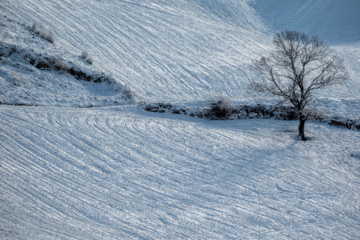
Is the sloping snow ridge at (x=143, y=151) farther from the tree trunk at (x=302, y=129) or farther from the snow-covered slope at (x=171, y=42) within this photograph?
the tree trunk at (x=302, y=129)

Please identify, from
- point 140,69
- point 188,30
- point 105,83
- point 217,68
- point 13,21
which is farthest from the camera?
point 188,30

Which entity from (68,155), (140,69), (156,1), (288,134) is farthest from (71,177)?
(156,1)

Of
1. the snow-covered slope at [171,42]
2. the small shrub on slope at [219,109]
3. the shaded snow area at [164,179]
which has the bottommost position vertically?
the shaded snow area at [164,179]

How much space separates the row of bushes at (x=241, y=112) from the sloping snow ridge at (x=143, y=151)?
0.70m

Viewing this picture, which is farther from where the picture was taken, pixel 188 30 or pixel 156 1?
pixel 156 1

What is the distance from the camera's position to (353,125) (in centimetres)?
1900

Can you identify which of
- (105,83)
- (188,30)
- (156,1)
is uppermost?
(156,1)

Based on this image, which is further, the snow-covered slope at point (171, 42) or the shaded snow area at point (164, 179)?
the snow-covered slope at point (171, 42)

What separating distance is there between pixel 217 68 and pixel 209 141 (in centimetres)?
1456

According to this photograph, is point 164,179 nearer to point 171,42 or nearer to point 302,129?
point 302,129

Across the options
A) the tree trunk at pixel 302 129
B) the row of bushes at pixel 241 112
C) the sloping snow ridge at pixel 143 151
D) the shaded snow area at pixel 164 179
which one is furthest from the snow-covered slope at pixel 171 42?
the shaded snow area at pixel 164 179

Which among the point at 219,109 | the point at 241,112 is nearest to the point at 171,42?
the point at 241,112

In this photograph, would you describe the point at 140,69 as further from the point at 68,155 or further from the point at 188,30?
the point at 68,155

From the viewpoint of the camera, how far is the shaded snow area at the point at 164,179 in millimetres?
8867
